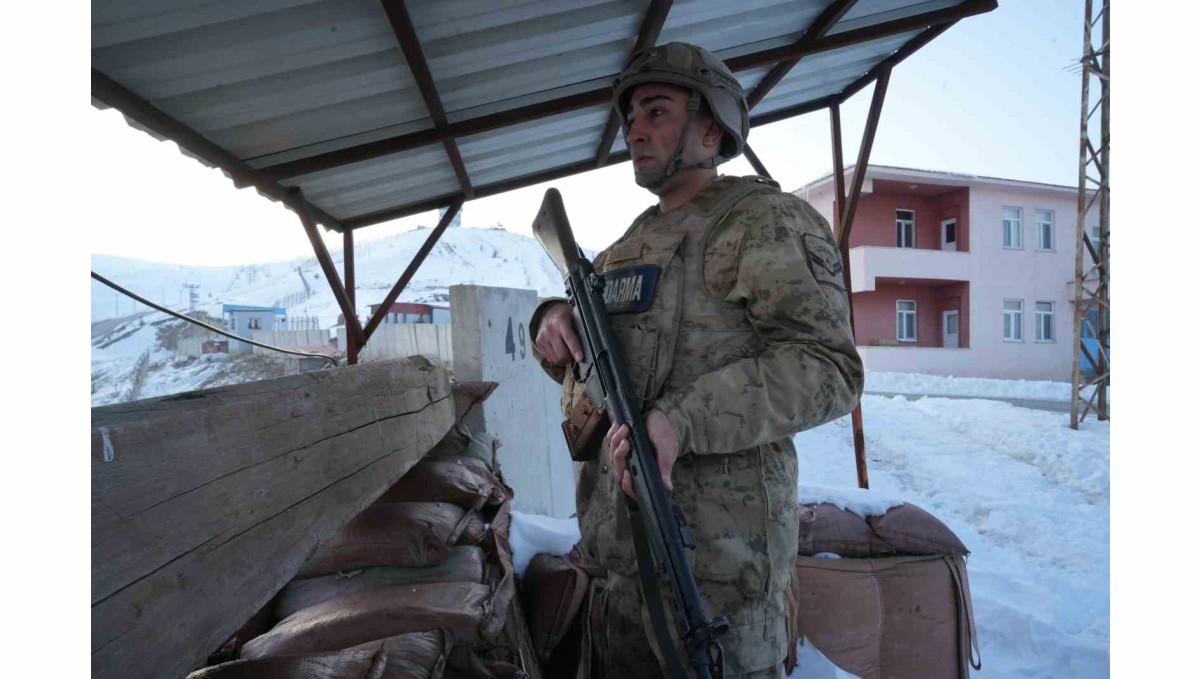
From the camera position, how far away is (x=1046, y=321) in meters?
20.9

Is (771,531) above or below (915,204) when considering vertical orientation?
below

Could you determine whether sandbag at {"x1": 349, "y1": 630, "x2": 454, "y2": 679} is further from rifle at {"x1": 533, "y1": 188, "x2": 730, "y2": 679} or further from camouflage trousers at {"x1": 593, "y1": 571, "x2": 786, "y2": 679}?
rifle at {"x1": 533, "y1": 188, "x2": 730, "y2": 679}

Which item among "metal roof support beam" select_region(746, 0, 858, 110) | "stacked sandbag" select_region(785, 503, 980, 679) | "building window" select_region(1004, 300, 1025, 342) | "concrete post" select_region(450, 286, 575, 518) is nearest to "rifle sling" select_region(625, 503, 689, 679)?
"stacked sandbag" select_region(785, 503, 980, 679)

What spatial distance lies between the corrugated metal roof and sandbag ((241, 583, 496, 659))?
217cm

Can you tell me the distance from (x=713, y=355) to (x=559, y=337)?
1.30 ft

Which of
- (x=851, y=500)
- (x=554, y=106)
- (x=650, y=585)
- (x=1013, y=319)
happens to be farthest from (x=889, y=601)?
(x=1013, y=319)

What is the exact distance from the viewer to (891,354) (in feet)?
62.4

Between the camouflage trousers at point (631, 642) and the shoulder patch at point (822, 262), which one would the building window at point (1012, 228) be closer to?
the shoulder patch at point (822, 262)

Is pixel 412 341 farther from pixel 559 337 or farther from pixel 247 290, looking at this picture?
pixel 247 290

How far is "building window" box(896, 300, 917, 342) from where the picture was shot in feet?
66.1

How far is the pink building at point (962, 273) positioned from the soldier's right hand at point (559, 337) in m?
18.6

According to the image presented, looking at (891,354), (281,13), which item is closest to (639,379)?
(281,13)

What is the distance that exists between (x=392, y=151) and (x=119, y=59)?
57.8 inches

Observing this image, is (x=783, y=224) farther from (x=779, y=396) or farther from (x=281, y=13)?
(x=281, y=13)
